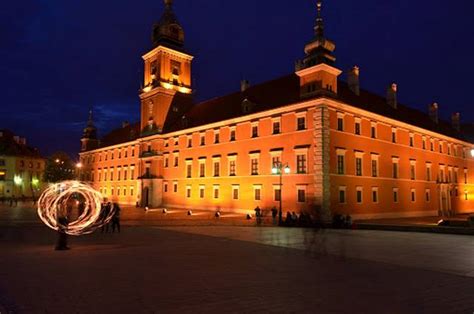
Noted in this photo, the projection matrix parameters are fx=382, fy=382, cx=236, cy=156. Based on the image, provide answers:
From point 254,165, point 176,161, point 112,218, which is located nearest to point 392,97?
point 254,165

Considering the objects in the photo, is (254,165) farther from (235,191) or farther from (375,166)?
(375,166)

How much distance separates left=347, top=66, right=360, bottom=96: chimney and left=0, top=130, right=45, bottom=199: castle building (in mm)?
74267

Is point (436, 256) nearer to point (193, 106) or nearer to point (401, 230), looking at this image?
point (401, 230)

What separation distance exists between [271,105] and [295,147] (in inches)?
237

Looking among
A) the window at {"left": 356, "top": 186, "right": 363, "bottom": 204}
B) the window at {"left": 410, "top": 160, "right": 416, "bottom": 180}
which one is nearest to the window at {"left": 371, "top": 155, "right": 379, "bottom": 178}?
the window at {"left": 356, "top": 186, "right": 363, "bottom": 204}

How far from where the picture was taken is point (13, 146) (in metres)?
91.0

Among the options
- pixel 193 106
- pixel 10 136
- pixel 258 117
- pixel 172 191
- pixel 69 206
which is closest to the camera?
pixel 69 206

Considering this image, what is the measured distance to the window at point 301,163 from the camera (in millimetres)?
35406

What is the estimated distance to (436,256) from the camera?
14547 millimetres

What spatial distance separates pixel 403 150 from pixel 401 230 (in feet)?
68.2

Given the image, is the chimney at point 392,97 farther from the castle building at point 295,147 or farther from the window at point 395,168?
the window at point 395,168

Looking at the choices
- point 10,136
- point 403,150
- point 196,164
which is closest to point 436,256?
point 403,150

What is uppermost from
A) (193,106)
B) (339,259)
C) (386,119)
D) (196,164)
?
(193,106)

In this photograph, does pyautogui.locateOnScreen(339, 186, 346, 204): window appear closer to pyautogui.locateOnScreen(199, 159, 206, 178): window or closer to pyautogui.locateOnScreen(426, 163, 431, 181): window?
pyautogui.locateOnScreen(426, 163, 431, 181): window
